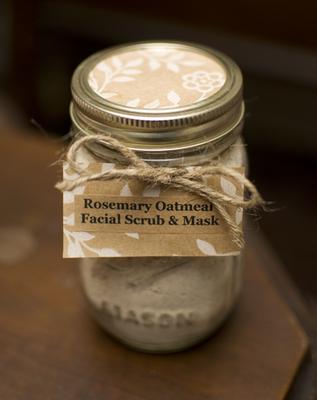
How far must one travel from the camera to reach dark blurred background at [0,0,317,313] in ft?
4.26

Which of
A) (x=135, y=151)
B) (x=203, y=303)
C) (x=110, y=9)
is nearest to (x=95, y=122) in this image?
(x=135, y=151)

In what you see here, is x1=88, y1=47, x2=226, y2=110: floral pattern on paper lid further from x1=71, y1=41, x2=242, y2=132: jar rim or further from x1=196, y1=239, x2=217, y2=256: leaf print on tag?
x1=196, y1=239, x2=217, y2=256: leaf print on tag

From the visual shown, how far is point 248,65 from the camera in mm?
1476

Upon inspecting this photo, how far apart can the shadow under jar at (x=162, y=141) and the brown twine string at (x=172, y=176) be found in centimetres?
1

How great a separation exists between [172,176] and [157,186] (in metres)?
0.02

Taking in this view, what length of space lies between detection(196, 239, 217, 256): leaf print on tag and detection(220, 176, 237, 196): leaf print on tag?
1.8 inches

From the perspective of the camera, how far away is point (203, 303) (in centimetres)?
56

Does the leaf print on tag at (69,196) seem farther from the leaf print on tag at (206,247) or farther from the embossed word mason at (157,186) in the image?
the leaf print on tag at (206,247)

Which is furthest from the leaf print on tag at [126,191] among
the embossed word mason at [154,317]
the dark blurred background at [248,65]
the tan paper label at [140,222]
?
the dark blurred background at [248,65]

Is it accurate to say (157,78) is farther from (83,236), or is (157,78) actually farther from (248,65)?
(248,65)

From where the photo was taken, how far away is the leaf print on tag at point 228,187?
0.50m

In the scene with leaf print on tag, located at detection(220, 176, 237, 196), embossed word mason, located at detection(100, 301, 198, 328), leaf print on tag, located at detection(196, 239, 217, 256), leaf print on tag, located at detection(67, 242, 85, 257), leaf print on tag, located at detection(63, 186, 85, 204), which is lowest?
embossed word mason, located at detection(100, 301, 198, 328)

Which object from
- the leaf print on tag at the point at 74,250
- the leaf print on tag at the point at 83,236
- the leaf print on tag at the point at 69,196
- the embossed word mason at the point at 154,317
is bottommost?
the embossed word mason at the point at 154,317

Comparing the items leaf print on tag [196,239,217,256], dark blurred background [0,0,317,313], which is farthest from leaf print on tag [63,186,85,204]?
dark blurred background [0,0,317,313]
